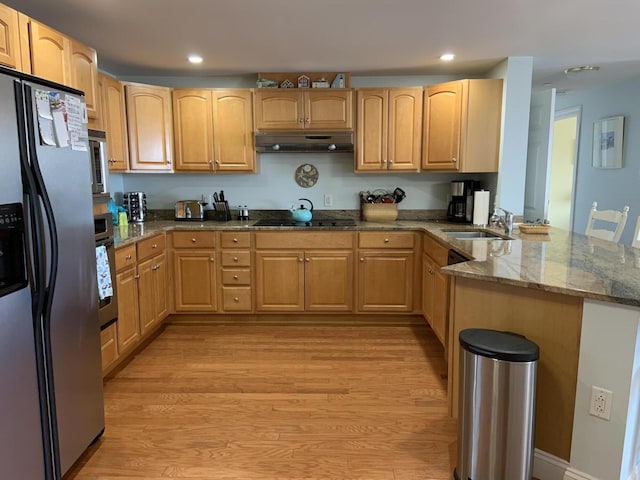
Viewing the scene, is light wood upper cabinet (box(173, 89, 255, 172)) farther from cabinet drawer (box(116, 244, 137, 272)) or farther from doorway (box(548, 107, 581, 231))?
doorway (box(548, 107, 581, 231))

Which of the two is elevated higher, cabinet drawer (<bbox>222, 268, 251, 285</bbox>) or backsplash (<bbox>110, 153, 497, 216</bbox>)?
backsplash (<bbox>110, 153, 497, 216</bbox>)

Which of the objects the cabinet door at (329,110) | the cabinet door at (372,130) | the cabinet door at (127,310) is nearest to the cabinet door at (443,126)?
the cabinet door at (372,130)

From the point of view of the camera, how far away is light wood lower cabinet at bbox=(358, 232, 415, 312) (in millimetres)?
3932

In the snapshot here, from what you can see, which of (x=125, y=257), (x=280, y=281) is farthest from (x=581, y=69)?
(x=125, y=257)

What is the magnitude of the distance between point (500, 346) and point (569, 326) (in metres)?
0.35

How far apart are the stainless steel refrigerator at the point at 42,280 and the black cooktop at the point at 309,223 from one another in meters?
2.16

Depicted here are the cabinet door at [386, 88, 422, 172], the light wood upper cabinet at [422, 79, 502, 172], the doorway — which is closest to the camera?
the light wood upper cabinet at [422, 79, 502, 172]

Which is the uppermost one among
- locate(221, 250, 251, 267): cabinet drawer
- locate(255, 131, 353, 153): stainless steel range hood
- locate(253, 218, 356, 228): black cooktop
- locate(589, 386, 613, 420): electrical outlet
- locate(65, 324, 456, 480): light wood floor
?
locate(255, 131, 353, 153): stainless steel range hood

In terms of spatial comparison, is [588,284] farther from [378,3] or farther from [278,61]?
[278,61]

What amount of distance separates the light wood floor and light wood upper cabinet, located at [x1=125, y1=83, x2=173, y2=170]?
163cm

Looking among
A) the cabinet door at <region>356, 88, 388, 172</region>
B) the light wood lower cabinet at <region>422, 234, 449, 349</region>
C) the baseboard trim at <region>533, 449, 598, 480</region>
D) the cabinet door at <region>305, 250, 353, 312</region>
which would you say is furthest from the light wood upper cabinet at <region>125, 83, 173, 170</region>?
the baseboard trim at <region>533, 449, 598, 480</region>

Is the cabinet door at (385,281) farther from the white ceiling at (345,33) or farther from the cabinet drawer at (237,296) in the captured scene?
the white ceiling at (345,33)

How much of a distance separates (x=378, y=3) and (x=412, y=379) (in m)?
2.37

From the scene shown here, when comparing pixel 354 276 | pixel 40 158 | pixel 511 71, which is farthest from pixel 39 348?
pixel 511 71
